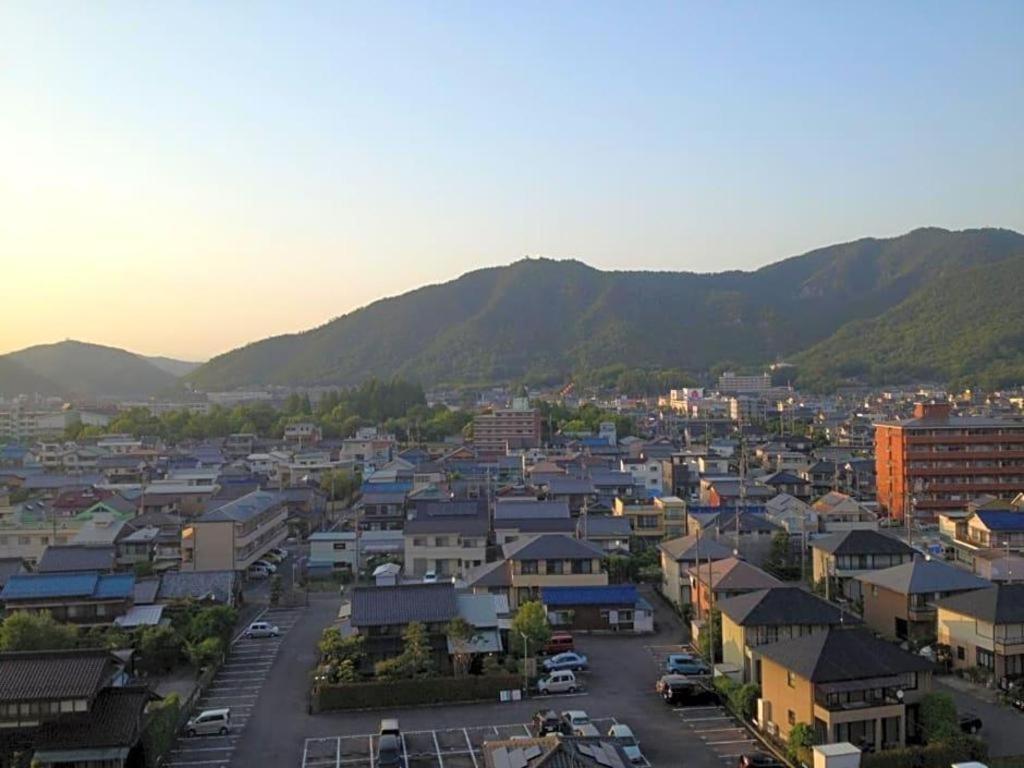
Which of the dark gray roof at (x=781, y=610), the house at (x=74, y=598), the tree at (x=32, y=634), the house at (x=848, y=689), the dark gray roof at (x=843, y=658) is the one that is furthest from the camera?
the house at (x=74, y=598)

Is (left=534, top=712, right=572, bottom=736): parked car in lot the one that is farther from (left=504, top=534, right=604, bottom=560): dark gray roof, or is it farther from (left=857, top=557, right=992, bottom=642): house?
(left=857, top=557, right=992, bottom=642): house

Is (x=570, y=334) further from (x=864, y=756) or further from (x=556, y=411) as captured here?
(x=864, y=756)

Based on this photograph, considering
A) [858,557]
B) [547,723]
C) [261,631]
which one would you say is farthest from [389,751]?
[858,557]

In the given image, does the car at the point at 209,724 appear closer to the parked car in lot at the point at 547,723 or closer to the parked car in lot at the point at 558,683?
the parked car in lot at the point at 547,723

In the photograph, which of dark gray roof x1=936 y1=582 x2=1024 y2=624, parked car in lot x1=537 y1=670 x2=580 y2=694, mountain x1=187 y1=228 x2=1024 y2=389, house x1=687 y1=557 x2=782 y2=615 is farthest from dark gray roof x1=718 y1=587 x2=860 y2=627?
mountain x1=187 y1=228 x2=1024 y2=389

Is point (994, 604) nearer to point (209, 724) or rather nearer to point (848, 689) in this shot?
point (848, 689)

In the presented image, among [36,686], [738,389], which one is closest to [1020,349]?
[738,389]

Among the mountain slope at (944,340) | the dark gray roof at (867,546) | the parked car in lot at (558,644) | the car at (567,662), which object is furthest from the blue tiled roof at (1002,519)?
the mountain slope at (944,340)
